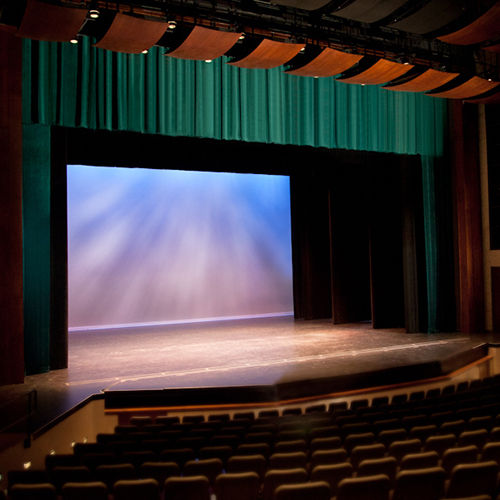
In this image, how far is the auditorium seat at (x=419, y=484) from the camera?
2.68 m

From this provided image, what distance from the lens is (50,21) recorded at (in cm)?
606

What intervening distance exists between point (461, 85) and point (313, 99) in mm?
2729

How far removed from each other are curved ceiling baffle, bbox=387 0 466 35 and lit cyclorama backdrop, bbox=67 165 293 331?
6.23 meters

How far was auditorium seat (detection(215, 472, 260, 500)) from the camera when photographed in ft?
9.27

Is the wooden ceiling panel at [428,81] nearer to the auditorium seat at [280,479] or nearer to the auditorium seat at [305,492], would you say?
the auditorium seat at [280,479]

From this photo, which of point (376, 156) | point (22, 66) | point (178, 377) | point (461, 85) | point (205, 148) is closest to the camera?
point (178, 377)

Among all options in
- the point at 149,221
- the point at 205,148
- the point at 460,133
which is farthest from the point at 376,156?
the point at 149,221

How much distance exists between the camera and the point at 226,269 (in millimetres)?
13578

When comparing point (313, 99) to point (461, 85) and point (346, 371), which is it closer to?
point (461, 85)

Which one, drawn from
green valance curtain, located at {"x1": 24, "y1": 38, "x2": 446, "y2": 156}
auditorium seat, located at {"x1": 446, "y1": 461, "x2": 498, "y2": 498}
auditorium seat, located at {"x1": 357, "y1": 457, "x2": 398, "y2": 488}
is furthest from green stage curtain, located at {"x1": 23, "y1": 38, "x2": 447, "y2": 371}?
auditorium seat, located at {"x1": 446, "y1": 461, "x2": 498, "y2": 498}

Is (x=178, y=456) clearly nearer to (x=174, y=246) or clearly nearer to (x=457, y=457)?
(x=457, y=457)

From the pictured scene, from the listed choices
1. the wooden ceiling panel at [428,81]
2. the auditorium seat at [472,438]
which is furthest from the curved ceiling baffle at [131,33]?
the auditorium seat at [472,438]

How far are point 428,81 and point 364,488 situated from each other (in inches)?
306

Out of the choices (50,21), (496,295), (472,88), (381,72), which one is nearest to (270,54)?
(381,72)
